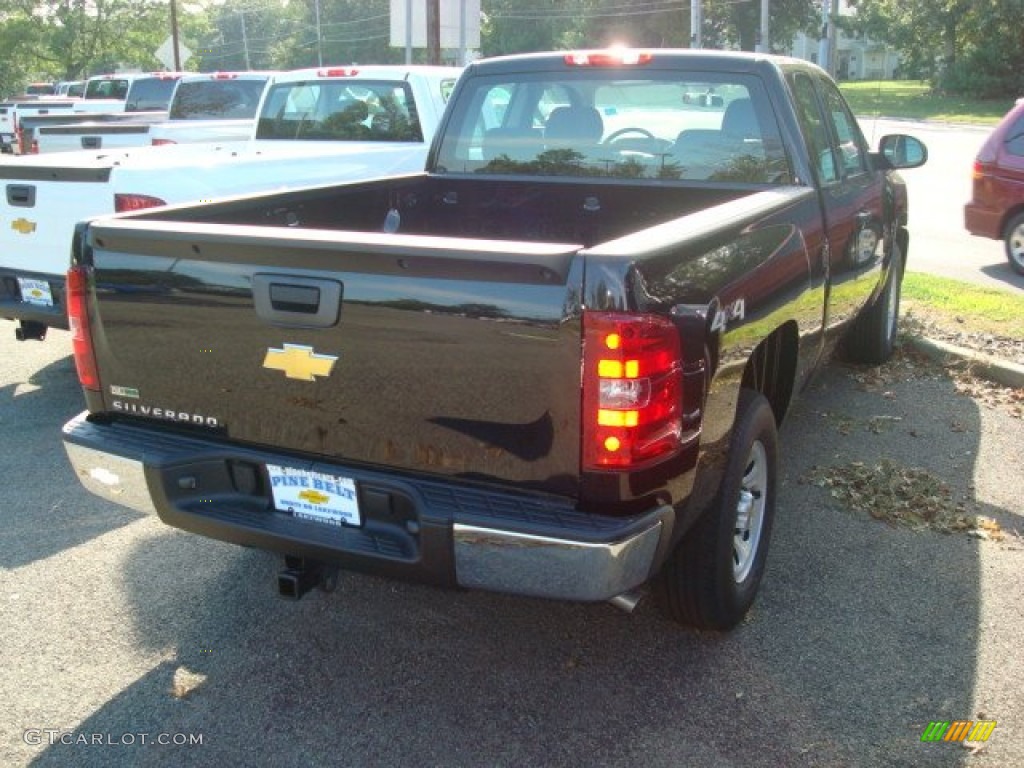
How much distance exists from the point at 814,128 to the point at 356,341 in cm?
276

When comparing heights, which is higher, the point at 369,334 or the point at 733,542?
the point at 369,334

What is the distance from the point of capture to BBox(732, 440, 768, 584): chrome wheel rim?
3.48m

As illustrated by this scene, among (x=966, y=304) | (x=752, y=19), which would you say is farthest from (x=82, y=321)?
(x=752, y=19)

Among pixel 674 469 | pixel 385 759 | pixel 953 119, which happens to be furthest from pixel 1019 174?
pixel 953 119

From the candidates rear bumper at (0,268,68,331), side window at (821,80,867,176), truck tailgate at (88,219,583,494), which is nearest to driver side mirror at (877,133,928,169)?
side window at (821,80,867,176)

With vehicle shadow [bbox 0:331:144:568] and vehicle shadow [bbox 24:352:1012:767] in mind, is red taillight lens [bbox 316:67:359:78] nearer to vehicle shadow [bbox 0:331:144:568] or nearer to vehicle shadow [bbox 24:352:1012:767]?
vehicle shadow [bbox 0:331:144:568]

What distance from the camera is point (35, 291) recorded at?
591cm

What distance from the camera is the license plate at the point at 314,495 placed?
2881 mm

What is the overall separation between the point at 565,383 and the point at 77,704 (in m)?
1.89

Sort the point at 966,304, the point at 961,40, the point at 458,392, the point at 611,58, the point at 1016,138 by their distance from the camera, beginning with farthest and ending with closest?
the point at 961,40 < the point at 1016,138 < the point at 966,304 < the point at 611,58 < the point at 458,392

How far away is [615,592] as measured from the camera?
2590 mm

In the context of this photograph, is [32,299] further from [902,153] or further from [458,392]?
[902,153]

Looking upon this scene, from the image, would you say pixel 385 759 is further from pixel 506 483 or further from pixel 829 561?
pixel 829 561

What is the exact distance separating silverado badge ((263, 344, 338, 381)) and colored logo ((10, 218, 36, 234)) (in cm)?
382
